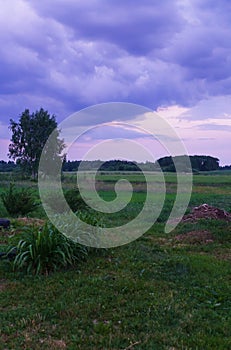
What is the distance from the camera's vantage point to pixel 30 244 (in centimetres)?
550

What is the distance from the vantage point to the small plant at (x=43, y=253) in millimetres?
5293

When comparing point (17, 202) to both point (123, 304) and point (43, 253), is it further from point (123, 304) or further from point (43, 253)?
point (123, 304)

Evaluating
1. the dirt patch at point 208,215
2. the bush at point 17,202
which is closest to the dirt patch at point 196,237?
the dirt patch at point 208,215

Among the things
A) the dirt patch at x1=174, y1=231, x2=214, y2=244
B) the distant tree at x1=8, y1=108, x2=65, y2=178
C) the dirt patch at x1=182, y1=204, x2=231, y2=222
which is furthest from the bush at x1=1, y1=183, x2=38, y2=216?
the distant tree at x1=8, y1=108, x2=65, y2=178

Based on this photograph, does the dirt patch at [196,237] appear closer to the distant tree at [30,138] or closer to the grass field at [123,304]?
the grass field at [123,304]

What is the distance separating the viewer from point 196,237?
7.91 meters

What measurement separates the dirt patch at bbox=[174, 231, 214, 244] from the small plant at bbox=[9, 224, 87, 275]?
298 centimetres

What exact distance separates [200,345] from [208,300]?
1.12 m

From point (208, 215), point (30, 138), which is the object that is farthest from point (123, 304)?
point (30, 138)

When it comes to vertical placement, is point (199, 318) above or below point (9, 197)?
below

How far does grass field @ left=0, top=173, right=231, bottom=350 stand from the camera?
130 inches

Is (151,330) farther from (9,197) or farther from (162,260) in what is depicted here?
(9,197)

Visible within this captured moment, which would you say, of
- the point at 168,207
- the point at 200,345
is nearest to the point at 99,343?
the point at 200,345

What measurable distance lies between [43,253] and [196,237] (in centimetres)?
379
